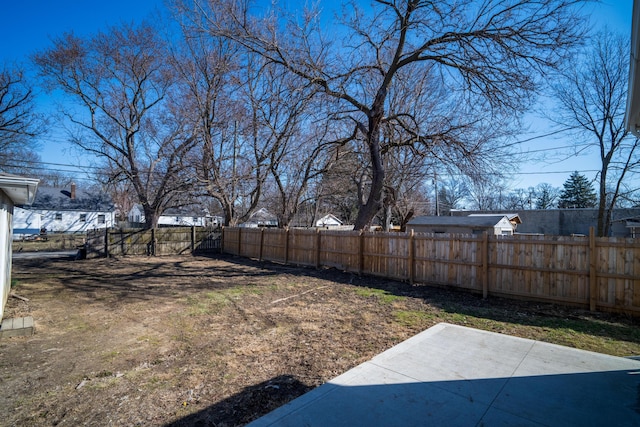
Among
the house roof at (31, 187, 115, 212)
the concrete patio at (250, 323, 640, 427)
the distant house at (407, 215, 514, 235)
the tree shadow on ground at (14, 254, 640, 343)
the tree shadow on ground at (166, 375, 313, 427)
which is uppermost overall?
the house roof at (31, 187, 115, 212)

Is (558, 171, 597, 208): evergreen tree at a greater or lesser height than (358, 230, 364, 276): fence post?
greater

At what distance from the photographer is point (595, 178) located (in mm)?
16375

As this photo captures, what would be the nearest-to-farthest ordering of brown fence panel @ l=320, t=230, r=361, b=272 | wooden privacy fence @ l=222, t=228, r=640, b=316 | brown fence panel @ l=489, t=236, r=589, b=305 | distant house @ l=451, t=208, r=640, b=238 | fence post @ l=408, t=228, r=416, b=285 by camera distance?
wooden privacy fence @ l=222, t=228, r=640, b=316 < brown fence panel @ l=489, t=236, r=589, b=305 < fence post @ l=408, t=228, r=416, b=285 < brown fence panel @ l=320, t=230, r=361, b=272 < distant house @ l=451, t=208, r=640, b=238

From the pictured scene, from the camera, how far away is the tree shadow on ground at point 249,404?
110 inches

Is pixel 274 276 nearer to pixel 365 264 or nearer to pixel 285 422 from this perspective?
pixel 365 264

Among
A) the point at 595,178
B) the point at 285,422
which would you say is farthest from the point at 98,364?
the point at 595,178

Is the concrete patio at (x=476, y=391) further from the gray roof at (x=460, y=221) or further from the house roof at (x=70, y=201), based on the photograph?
the house roof at (x=70, y=201)

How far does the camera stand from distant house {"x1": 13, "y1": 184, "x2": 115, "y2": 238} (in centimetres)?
3397

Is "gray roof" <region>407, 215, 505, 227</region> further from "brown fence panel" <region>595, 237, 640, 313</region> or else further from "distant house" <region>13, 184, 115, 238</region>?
"distant house" <region>13, 184, 115, 238</region>

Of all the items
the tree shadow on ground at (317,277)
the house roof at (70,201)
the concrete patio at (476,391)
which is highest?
the house roof at (70,201)

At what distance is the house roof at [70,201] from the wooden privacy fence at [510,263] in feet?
120

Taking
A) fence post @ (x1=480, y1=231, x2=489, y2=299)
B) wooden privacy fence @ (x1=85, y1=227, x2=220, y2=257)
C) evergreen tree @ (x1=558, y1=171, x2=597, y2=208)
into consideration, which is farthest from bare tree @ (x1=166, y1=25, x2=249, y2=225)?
→ evergreen tree @ (x1=558, y1=171, x2=597, y2=208)

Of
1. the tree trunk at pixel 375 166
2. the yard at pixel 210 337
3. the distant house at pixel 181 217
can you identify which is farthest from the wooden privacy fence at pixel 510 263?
the distant house at pixel 181 217

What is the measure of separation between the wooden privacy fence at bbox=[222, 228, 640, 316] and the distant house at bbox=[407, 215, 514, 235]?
30.8 ft
